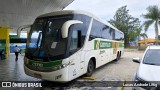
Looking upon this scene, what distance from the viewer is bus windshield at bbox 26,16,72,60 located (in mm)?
6375

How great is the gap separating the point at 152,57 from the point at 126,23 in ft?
153

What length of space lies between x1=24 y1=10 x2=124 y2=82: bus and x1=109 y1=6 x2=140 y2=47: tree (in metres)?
42.8

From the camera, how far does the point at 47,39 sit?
666 cm

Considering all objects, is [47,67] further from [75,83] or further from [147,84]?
[147,84]

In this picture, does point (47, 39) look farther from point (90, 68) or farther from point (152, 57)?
point (152, 57)

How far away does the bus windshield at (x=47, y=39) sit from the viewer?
638 cm

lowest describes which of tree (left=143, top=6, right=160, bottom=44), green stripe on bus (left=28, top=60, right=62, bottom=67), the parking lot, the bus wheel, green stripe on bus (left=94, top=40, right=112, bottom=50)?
the parking lot

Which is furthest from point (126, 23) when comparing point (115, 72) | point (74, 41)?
point (74, 41)

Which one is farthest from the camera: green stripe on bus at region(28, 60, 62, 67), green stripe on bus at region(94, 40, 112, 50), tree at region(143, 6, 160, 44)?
tree at region(143, 6, 160, 44)

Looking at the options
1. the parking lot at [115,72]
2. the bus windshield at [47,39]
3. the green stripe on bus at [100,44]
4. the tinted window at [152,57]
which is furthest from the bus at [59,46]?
the tinted window at [152,57]

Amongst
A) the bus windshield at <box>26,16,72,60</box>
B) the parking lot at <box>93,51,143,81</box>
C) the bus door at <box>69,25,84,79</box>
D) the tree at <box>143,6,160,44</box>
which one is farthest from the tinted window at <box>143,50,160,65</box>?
the tree at <box>143,6,160,44</box>

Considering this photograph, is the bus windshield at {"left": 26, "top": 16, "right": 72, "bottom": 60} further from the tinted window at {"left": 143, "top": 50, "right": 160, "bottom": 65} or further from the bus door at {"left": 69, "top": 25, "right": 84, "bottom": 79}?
the tinted window at {"left": 143, "top": 50, "right": 160, "bottom": 65}

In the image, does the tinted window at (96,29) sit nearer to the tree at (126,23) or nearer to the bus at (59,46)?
the bus at (59,46)

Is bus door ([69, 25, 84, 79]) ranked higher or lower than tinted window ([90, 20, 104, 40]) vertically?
lower
